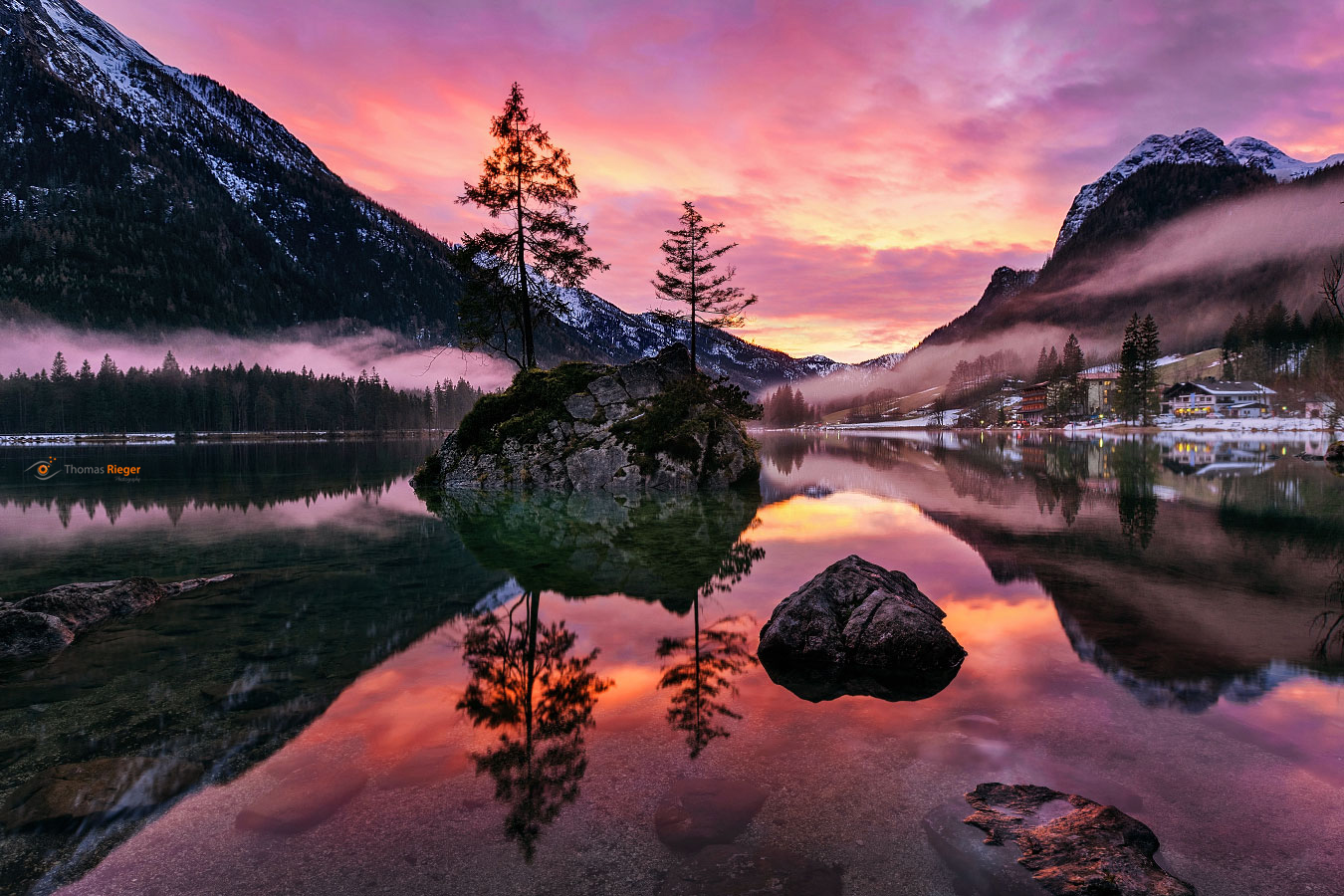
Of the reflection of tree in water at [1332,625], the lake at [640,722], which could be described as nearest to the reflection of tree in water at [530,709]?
the lake at [640,722]

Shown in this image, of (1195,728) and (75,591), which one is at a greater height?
(75,591)

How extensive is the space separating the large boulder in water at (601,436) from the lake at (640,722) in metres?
18.0

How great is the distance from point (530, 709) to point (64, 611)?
10024 millimetres

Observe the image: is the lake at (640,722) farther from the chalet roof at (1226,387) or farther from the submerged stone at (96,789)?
the chalet roof at (1226,387)

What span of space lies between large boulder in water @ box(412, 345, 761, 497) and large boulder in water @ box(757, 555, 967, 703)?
2491 centimetres

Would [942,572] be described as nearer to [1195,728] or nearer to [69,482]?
[1195,728]

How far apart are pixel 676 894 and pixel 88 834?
5.46m

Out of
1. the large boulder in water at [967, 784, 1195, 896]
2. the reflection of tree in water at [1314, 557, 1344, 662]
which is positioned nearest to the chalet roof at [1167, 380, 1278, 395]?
the reflection of tree in water at [1314, 557, 1344, 662]

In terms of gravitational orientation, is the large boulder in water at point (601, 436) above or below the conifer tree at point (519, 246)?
below

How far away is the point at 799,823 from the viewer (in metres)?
5.59

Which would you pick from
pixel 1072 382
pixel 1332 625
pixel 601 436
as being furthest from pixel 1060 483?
pixel 1072 382

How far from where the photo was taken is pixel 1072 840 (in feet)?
16.8

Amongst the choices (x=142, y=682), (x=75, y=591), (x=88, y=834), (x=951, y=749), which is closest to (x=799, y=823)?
(x=951, y=749)

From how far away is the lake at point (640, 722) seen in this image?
5.12 m
